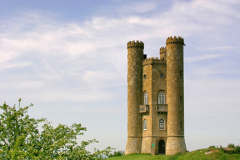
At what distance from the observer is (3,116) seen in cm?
2745

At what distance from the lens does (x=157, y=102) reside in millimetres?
59312

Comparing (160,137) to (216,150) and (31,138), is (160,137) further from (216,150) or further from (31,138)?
(31,138)

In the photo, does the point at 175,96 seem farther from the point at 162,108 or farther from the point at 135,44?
the point at 135,44

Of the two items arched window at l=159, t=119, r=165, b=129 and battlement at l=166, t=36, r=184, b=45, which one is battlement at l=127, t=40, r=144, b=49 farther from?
arched window at l=159, t=119, r=165, b=129

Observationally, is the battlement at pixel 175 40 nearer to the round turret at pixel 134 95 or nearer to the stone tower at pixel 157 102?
the stone tower at pixel 157 102

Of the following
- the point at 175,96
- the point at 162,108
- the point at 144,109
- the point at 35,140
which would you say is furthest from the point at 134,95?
the point at 35,140

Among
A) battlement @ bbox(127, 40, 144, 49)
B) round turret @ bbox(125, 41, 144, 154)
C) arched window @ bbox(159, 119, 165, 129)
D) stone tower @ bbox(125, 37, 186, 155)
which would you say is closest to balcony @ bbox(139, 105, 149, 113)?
stone tower @ bbox(125, 37, 186, 155)

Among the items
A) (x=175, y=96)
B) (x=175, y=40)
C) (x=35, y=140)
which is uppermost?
(x=175, y=40)

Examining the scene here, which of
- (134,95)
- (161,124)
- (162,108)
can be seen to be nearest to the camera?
(162,108)

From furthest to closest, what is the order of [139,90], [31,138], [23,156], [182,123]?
[139,90]
[182,123]
[31,138]
[23,156]

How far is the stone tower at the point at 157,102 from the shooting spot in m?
57.4

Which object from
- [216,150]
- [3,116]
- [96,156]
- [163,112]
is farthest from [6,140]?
[163,112]

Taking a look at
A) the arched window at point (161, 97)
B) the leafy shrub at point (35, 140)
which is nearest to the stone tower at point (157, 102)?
the arched window at point (161, 97)

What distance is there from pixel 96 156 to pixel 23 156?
5.18 meters
